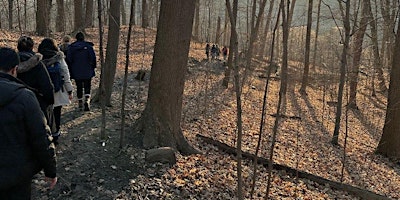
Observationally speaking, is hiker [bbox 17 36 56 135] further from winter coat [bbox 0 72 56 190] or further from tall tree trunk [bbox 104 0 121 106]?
tall tree trunk [bbox 104 0 121 106]

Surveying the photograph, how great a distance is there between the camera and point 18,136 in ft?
9.36

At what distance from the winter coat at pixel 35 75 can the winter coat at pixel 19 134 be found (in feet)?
4.77

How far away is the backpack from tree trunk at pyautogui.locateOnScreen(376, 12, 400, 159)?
9.14 metres

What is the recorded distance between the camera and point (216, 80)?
18641mm

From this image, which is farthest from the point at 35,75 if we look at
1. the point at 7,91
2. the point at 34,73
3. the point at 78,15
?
the point at 78,15

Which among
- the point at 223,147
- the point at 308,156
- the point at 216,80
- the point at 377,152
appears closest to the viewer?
the point at 223,147

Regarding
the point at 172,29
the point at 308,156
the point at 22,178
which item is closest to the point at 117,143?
the point at 172,29

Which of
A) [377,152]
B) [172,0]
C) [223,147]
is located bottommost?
[377,152]

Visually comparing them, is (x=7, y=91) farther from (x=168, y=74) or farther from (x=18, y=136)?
(x=168, y=74)

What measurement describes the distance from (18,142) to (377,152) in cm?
1040

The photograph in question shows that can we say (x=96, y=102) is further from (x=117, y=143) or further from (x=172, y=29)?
(x=172, y=29)

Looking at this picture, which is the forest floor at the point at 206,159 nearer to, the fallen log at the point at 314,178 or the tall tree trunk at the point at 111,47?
the fallen log at the point at 314,178

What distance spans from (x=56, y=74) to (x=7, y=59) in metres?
2.51

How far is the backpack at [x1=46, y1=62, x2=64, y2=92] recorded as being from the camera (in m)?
5.37
